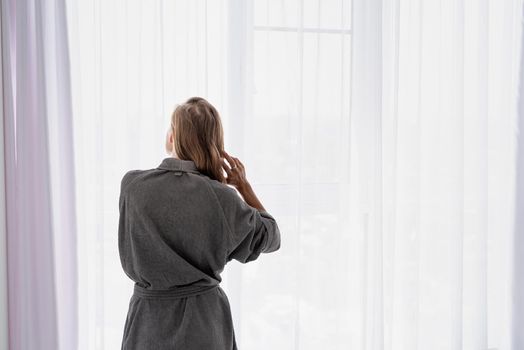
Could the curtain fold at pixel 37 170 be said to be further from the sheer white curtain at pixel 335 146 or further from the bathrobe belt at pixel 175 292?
the bathrobe belt at pixel 175 292

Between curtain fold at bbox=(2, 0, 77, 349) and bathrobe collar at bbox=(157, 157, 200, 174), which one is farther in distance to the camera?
curtain fold at bbox=(2, 0, 77, 349)

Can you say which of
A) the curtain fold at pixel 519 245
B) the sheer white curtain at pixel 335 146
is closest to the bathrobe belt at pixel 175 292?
the sheer white curtain at pixel 335 146

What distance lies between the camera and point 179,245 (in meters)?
1.44

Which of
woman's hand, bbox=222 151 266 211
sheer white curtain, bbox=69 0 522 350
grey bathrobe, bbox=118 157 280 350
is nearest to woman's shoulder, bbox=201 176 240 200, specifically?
grey bathrobe, bbox=118 157 280 350

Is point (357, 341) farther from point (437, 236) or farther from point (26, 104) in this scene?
point (26, 104)

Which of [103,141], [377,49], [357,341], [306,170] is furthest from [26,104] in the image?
[357,341]

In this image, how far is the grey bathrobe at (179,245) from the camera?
1.43 metres

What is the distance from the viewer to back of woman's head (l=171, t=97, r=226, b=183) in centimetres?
147

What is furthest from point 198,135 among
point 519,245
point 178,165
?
point 519,245

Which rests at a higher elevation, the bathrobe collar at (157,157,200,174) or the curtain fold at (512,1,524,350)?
the bathrobe collar at (157,157,200,174)

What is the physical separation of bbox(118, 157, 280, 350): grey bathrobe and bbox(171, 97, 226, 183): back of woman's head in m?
0.03

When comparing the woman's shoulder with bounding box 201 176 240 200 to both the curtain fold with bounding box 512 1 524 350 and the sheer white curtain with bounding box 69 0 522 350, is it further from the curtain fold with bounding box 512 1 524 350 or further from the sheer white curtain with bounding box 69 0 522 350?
the curtain fold with bounding box 512 1 524 350

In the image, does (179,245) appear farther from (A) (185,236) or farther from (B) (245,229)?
(B) (245,229)

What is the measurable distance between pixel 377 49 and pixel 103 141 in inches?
43.2
